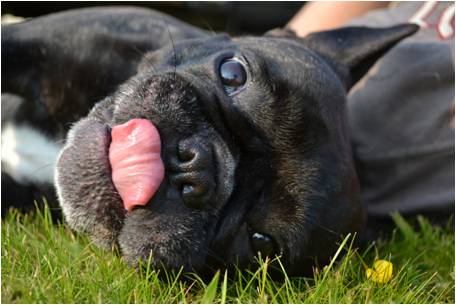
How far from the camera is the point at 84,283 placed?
221 cm

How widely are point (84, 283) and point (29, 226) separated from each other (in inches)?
30.0

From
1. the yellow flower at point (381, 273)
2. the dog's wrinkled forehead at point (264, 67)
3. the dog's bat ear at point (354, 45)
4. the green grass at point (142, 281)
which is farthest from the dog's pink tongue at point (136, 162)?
the dog's bat ear at point (354, 45)

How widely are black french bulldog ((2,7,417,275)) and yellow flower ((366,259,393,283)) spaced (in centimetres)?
17

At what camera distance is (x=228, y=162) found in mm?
2389

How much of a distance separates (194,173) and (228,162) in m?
0.21

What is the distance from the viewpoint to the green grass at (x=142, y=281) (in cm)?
215

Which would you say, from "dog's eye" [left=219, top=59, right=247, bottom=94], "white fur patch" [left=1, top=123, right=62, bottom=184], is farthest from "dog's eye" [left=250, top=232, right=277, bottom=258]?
"white fur patch" [left=1, top=123, right=62, bottom=184]

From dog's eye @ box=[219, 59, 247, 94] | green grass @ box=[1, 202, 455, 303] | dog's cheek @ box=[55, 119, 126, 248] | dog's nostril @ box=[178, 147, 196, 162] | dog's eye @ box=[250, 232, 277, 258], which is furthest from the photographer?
dog's eye @ box=[219, 59, 247, 94]

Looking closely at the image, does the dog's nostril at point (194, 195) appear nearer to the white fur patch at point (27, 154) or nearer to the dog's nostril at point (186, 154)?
the dog's nostril at point (186, 154)

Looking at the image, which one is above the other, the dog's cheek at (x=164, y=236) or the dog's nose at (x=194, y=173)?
the dog's nose at (x=194, y=173)

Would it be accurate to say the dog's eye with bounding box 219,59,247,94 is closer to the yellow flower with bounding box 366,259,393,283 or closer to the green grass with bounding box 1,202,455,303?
the green grass with bounding box 1,202,455,303

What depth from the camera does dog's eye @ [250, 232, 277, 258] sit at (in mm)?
2467

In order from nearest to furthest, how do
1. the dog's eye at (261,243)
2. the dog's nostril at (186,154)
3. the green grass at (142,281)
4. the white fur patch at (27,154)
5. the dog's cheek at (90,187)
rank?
the green grass at (142,281) → the dog's nostril at (186,154) → the dog's cheek at (90,187) → the dog's eye at (261,243) → the white fur patch at (27,154)

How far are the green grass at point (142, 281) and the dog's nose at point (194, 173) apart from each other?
0.87 ft
